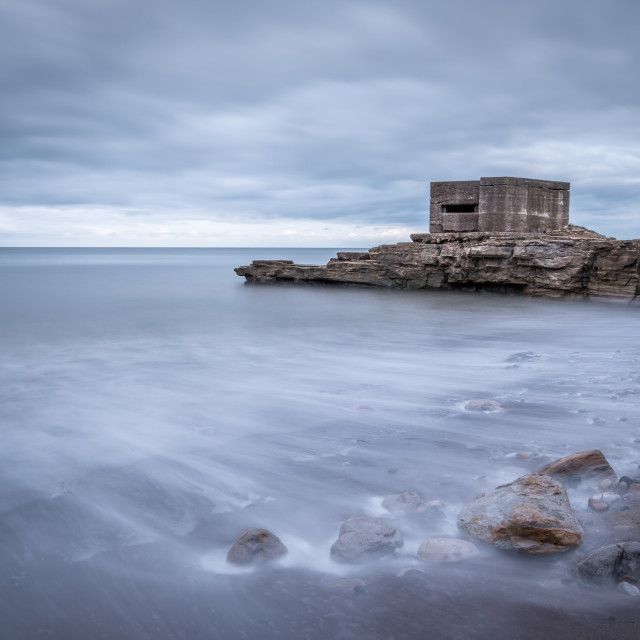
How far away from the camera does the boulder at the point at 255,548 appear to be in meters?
2.46

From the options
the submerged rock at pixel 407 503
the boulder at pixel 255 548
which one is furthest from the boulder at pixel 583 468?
the boulder at pixel 255 548

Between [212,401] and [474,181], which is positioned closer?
[212,401]

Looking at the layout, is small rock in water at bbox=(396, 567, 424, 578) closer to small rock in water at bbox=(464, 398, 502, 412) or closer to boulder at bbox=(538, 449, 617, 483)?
boulder at bbox=(538, 449, 617, 483)

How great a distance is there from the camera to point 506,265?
15.1 metres

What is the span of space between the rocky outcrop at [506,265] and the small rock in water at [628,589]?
12.9 meters

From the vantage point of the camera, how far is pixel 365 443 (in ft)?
12.9

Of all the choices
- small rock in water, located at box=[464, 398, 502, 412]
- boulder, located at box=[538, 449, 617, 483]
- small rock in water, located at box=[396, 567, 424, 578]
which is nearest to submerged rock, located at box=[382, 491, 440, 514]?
small rock in water, located at box=[396, 567, 424, 578]

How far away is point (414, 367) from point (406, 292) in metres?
10.5

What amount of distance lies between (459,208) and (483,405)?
45.5ft

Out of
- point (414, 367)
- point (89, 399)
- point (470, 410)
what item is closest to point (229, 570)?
point (470, 410)

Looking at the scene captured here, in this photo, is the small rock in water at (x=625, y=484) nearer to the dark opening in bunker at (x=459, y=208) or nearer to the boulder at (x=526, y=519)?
the boulder at (x=526, y=519)

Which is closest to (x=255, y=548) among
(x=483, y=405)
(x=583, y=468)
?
(x=583, y=468)

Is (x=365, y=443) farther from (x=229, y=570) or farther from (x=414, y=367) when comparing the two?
(x=414, y=367)

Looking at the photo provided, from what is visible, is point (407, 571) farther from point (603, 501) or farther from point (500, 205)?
point (500, 205)
